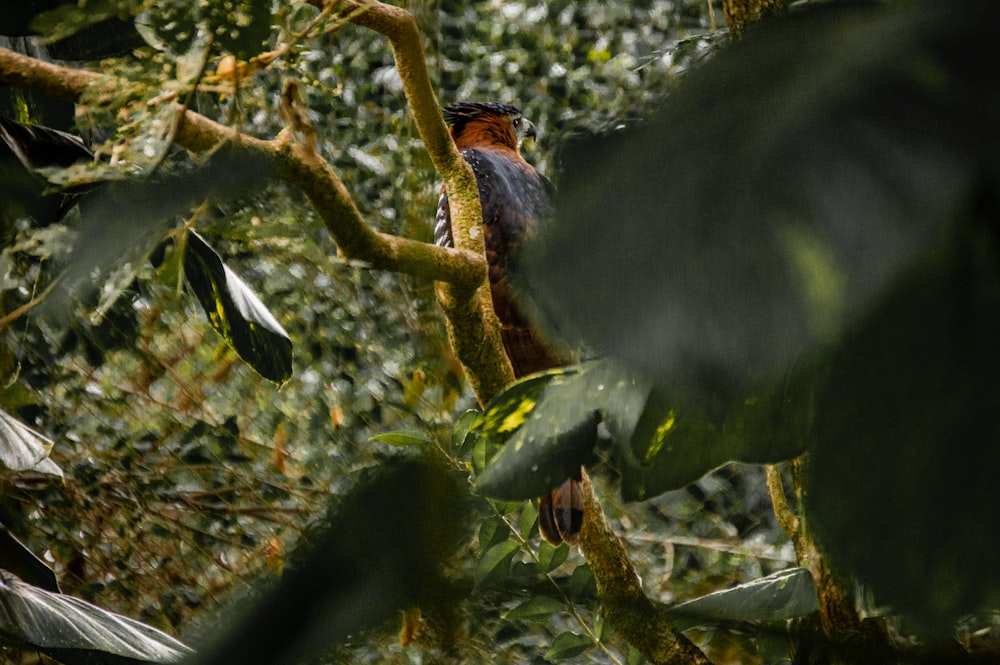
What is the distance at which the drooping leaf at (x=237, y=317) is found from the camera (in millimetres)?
631

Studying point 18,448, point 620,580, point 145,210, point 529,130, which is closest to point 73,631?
point 18,448

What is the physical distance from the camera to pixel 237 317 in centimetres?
63

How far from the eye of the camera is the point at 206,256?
0.64 m

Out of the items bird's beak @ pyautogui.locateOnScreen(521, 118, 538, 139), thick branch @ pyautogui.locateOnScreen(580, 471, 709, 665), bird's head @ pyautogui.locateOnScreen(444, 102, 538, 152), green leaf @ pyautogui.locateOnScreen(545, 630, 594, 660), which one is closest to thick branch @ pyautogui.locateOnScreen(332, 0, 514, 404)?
thick branch @ pyautogui.locateOnScreen(580, 471, 709, 665)

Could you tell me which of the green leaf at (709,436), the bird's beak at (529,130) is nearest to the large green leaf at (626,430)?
the green leaf at (709,436)

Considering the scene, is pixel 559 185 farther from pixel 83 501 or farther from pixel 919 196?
pixel 83 501

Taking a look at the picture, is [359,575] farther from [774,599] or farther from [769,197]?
[774,599]

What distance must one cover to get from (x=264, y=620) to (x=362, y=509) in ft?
0.07

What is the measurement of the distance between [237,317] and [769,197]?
58 cm

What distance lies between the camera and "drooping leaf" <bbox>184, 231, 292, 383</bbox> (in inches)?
24.8

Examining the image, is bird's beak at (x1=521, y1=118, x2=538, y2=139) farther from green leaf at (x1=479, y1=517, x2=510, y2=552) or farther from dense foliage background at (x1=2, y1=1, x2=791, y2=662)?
green leaf at (x1=479, y1=517, x2=510, y2=552)

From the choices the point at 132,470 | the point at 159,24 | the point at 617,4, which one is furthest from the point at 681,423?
the point at 132,470

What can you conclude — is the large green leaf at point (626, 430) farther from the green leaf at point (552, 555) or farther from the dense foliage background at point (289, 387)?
the green leaf at point (552, 555)

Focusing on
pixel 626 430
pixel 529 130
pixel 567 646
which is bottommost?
pixel 567 646
